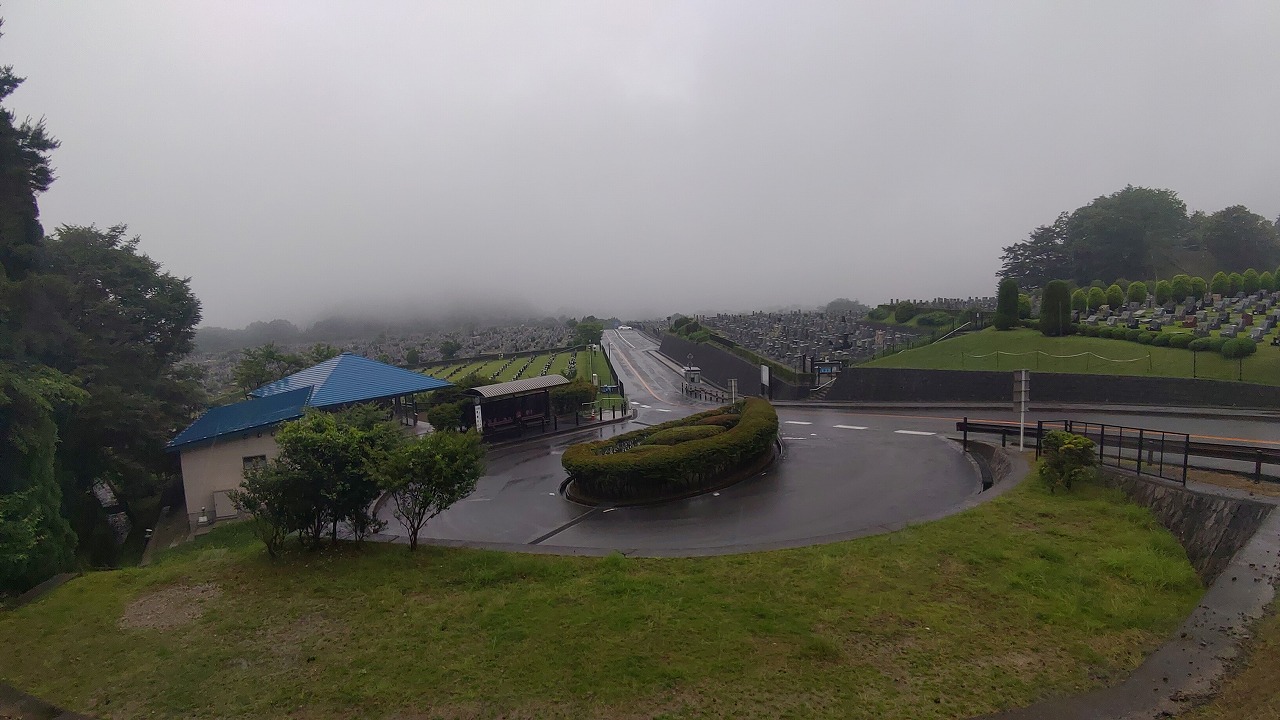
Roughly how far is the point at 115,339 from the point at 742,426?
20.6 metres

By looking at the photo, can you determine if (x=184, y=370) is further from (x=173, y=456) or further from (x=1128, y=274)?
(x=1128, y=274)

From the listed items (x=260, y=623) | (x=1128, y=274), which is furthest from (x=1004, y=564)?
(x=1128, y=274)

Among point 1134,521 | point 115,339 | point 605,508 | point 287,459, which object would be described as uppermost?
point 115,339

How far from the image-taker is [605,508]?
41.3 ft

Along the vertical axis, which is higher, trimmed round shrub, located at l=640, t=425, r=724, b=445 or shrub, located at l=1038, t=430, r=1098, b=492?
shrub, located at l=1038, t=430, r=1098, b=492

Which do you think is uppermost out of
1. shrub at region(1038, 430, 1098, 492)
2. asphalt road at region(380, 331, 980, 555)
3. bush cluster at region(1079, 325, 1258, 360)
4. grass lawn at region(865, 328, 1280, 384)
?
bush cluster at region(1079, 325, 1258, 360)

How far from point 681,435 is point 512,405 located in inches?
359

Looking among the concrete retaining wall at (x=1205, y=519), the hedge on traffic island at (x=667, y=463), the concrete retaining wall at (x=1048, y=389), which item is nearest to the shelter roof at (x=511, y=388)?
the hedge on traffic island at (x=667, y=463)

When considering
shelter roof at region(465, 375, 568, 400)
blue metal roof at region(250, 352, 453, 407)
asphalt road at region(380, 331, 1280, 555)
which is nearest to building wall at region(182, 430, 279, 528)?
blue metal roof at region(250, 352, 453, 407)

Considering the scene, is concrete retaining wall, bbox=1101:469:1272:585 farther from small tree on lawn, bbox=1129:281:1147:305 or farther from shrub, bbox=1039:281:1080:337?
small tree on lawn, bbox=1129:281:1147:305

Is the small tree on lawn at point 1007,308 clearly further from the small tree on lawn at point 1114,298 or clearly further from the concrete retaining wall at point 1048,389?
the concrete retaining wall at point 1048,389

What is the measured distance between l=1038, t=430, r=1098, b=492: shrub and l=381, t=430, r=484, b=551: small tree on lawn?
383 inches

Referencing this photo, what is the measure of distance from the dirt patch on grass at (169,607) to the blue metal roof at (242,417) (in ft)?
24.5

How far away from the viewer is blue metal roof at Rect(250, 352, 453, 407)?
59.9 feet
